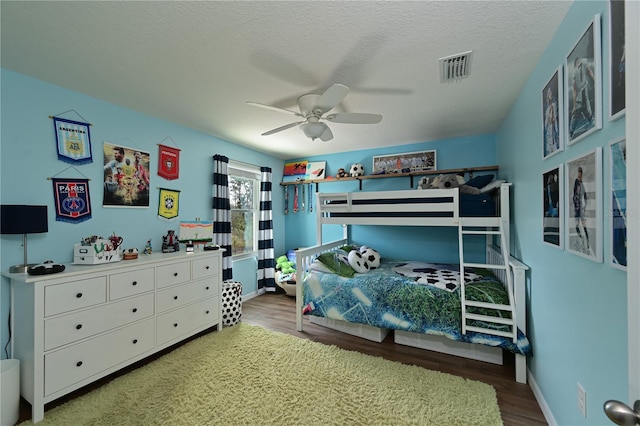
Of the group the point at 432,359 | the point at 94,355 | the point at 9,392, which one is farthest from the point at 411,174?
the point at 9,392

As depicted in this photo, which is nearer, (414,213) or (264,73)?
(264,73)

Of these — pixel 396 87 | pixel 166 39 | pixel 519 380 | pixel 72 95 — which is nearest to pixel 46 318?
pixel 72 95

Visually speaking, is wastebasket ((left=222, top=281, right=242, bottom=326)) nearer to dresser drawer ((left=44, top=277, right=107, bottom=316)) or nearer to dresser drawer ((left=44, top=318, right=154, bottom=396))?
dresser drawer ((left=44, top=318, right=154, bottom=396))

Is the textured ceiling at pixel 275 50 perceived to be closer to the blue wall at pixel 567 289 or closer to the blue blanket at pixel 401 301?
the blue wall at pixel 567 289

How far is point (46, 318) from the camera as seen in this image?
1.68m

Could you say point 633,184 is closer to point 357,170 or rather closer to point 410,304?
point 410,304

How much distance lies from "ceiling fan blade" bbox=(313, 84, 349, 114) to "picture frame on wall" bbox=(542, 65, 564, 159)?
119cm

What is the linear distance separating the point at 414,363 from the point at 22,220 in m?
3.21

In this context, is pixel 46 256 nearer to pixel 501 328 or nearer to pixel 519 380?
pixel 501 328

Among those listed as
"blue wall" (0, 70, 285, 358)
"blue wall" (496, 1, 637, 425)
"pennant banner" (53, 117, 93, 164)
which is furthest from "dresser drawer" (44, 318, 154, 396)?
"blue wall" (496, 1, 637, 425)

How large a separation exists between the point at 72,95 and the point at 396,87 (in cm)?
275

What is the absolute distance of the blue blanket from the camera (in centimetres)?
221

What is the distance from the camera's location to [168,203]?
9.51ft

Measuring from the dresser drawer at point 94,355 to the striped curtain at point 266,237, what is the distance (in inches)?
80.0
